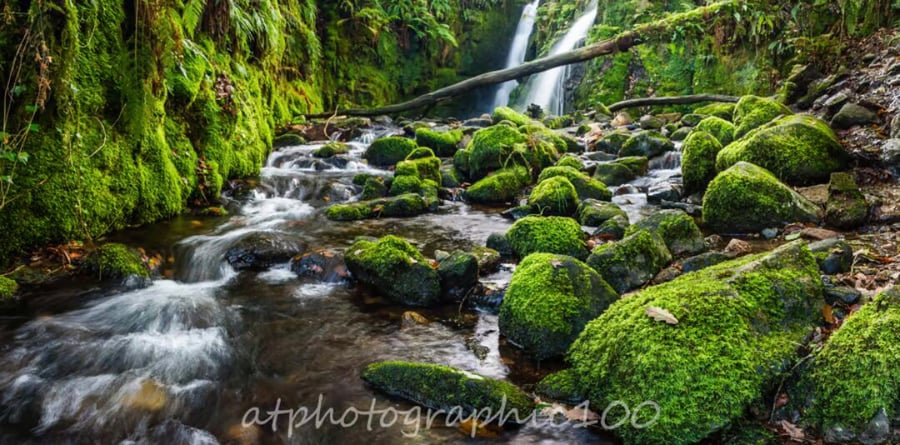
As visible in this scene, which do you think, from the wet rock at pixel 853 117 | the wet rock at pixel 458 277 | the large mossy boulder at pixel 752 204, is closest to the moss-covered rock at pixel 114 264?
the wet rock at pixel 458 277

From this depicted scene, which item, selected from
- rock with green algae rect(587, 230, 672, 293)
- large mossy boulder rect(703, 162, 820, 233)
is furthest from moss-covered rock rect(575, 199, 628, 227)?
rock with green algae rect(587, 230, 672, 293)

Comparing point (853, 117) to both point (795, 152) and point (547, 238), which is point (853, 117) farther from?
point (547, 238)

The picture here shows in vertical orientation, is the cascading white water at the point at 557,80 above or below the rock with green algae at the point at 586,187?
above

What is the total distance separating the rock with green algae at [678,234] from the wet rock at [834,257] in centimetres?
112

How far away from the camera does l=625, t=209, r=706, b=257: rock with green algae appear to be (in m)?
5.09

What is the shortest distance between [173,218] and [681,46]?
1362 centimetres

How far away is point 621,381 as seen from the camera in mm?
2830

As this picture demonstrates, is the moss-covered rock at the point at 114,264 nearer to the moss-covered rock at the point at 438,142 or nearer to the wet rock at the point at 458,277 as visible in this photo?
the wet rock at the point at 458,277

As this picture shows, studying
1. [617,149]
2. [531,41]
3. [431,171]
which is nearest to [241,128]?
[431,171]

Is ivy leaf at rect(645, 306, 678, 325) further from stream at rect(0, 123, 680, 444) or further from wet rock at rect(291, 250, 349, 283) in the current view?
wet rock at rect(291, 250, 349, 283)

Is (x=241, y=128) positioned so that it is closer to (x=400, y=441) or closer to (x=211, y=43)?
(x=211, y=43)

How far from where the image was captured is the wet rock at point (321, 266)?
17.4 feet

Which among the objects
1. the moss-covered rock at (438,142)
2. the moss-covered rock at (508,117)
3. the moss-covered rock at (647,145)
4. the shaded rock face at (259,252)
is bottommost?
the shaded rock face at (259,252)

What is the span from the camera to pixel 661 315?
2916mm
